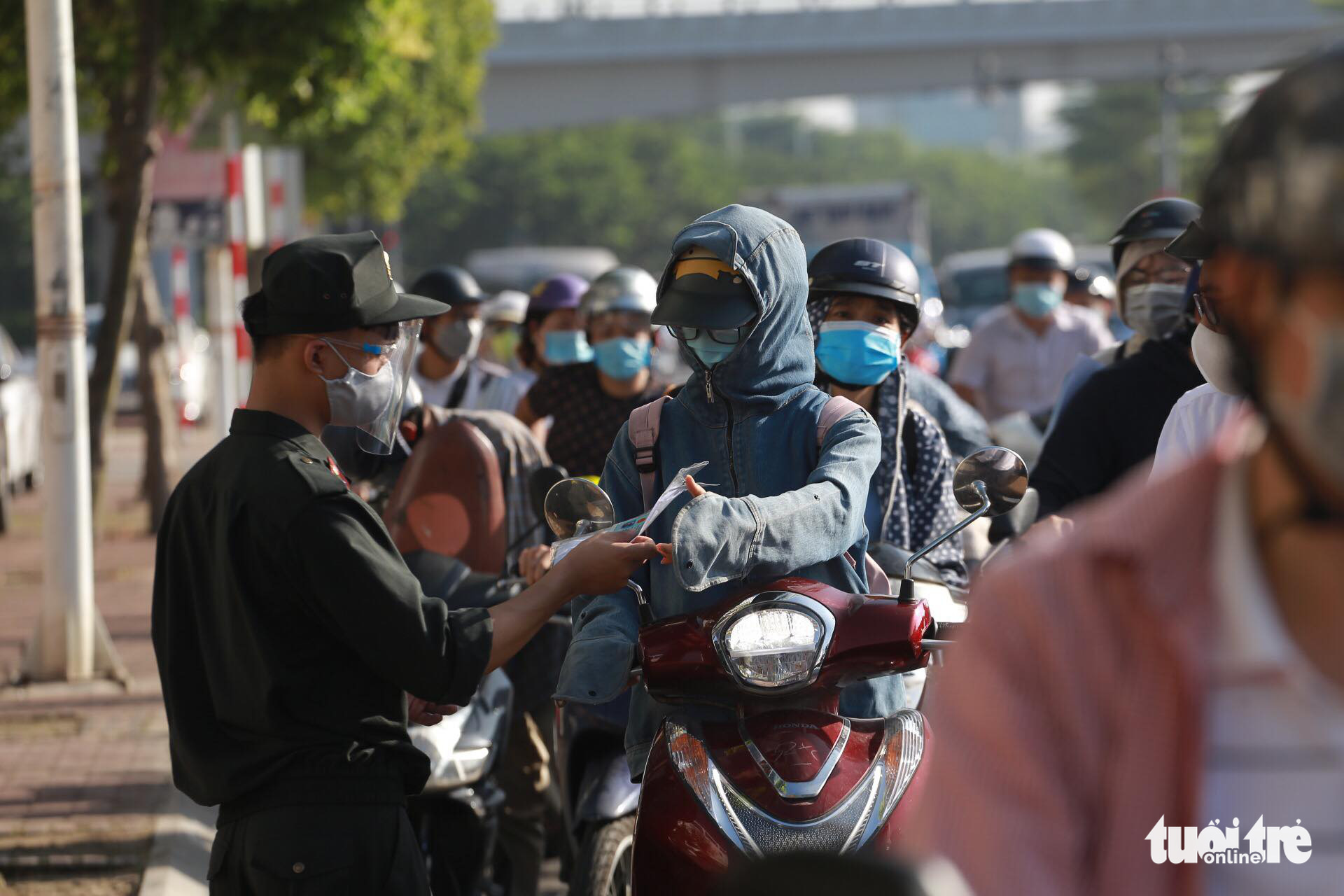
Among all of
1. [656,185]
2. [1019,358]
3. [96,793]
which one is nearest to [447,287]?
[96,793]

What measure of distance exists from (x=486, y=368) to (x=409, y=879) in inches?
218

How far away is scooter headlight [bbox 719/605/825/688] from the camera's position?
3.29 m

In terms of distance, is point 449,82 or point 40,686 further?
point 449,82

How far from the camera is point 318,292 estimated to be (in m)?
3.18

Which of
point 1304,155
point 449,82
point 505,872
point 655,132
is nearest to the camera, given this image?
point 1304,155

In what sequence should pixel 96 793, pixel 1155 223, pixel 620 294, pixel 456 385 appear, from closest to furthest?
1. pixel 1155 223
2. pixel 96 793
3. pixel 620 294
4. pixel 456 385

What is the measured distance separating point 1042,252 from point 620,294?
3721 mm

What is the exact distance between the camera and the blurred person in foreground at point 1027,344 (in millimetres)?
10078

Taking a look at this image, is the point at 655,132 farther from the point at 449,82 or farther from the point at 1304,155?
the point at 1304,155

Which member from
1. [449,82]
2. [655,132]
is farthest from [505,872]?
[655,132]

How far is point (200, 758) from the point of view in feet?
10.2

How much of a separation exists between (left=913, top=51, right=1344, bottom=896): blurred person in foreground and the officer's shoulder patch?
5.68 feet

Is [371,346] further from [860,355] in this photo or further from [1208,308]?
[860,355]

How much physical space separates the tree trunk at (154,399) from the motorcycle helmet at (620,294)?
26.1 feet
